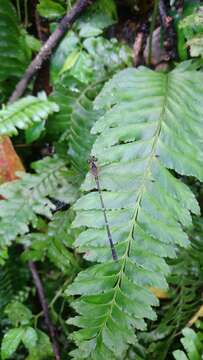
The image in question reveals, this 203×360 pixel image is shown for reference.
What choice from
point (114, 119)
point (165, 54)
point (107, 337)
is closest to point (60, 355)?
point (107, 337)

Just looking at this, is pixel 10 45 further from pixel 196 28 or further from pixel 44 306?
pixel 44 306

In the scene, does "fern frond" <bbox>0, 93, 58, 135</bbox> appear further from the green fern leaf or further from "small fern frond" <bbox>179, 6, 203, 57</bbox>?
the green fern leaf

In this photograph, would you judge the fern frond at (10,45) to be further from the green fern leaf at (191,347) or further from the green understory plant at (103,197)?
the green fern leaf at (191,347)

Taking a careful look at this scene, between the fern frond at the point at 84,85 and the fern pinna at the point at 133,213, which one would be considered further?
the fern frond at the point at 84,85

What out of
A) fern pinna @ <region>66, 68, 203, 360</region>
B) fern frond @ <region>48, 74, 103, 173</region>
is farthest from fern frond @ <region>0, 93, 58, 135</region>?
fern pinna @ <region>66, 68, 203, 360</region>

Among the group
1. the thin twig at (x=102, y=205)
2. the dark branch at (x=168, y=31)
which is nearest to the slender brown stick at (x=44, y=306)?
the thin twig at (x=102, y=205)

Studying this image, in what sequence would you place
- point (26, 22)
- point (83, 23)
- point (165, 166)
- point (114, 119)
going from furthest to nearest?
point (26, 22) → point (83, 23) → point (114, 119) → point (165, 166)

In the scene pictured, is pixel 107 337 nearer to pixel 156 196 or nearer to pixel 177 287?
pixel 156 196
